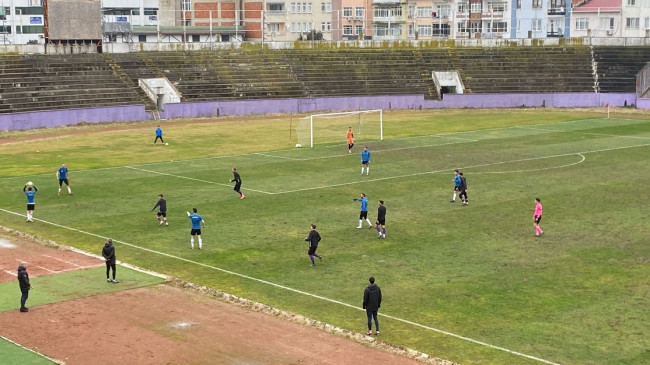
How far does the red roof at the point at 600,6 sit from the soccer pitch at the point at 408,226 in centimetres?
6140

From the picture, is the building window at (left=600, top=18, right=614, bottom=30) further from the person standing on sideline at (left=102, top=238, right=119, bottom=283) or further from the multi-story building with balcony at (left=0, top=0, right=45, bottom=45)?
the person standing on sideline at (left=102, top=238, right=119, bottom=283)

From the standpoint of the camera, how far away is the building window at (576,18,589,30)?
130m

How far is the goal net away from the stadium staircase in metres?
28.5

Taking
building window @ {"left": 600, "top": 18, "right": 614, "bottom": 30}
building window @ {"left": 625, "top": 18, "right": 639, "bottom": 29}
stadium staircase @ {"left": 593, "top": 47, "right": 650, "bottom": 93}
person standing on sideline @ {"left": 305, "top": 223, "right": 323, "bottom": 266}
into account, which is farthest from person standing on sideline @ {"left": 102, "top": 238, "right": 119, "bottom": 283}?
building window @ {"left": 600, "top": 18, "right": 614, "bottom": 30}

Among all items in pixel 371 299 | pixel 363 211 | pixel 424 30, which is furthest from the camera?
pixel 424 30

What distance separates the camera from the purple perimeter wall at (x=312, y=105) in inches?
2945

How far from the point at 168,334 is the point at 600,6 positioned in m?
116

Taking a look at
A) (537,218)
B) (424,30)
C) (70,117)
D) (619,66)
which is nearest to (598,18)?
(424,30)

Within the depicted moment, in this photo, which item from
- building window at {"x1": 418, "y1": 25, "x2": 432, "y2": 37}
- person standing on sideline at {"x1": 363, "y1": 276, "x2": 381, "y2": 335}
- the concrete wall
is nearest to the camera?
person standing on sideline at {"x1": 363, "y1": 276, "x2": 381, "y2": 335}

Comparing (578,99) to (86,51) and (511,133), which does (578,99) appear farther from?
(86,51)

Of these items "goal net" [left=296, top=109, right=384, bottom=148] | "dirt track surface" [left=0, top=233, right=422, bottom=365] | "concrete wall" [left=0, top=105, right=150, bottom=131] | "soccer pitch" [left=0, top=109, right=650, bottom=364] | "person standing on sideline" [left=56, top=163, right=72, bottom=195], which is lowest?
"dirt track surface" [left=0, top=233, right=422, bottom=365]

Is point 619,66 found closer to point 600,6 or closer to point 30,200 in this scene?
point 600,6

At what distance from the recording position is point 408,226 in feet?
125

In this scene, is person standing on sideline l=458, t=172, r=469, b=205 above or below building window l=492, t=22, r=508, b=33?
below
